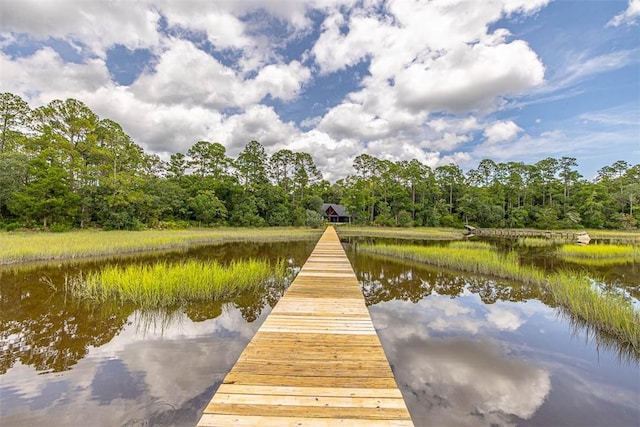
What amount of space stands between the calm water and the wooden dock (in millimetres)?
764

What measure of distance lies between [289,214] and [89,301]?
28293 mm

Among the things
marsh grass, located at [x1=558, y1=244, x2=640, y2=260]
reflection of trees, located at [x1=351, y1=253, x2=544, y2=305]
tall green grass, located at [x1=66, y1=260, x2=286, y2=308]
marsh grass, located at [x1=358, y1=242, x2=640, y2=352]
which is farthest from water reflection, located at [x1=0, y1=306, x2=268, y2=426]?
marsh grass, located at [x1=558, y1=244, x2=640, y2=260]

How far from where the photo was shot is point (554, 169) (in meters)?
40.5

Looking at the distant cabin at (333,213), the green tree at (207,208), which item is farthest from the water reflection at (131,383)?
the distant cabin at (333,213)

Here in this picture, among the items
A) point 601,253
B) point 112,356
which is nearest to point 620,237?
point 601,253

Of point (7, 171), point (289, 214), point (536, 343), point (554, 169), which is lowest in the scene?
point (536, 343)

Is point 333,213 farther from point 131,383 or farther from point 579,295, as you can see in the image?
point 131,383

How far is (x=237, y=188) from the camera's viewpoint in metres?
→ 32.7

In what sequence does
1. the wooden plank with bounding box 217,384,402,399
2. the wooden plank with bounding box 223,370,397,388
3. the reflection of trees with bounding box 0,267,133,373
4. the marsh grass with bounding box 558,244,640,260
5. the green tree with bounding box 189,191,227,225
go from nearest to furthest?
1. the wooden plank with bounding box 217,384,402,399
2. the wooden plank with bounding box 223,370,397,388
3. the reflection of trees with bounding box 0,267,133,373
4. the marsh grass with bounding box 558,244,640,260
5. the green tree with bounding box 189,191,227,225

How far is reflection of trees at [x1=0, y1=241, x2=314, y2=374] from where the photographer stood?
394 cm

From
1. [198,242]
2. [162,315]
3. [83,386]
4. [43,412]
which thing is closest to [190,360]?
[83,386]

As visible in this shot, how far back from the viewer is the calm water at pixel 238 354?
298cm

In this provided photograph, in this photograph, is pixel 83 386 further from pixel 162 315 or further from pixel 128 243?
pixel 128 243

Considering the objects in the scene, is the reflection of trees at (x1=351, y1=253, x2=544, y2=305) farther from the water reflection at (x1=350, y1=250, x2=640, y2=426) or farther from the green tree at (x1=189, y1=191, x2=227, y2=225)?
the green tree at (x1=189, y1=191, x2=227, y2=225)
